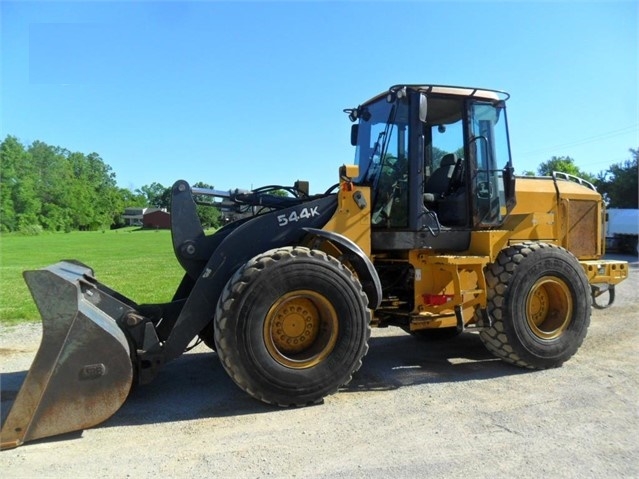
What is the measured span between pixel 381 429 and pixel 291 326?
123 centimetres

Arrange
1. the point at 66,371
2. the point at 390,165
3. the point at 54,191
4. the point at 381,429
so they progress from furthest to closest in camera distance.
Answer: the point at 54,191 < the point at 390,165 < the point at 381,429 < the point at 66,371

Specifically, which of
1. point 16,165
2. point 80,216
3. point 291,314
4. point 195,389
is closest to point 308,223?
point 291,314

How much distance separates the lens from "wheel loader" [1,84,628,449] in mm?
3973

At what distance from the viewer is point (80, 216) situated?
93438 mm

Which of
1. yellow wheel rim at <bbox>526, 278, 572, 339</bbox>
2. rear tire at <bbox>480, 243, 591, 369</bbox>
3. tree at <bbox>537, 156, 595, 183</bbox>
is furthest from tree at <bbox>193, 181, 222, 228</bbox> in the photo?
tree at <bbox>537, 156, 595, 183</bbox>

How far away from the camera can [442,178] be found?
19.9ft

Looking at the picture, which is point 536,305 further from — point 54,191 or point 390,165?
point 54,191

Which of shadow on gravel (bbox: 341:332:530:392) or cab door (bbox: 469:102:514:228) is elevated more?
cab door (bbox: 469:102:514:228)

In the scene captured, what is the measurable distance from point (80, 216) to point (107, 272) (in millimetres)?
83661

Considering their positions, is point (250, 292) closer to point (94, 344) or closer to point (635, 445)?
point (94, 344)

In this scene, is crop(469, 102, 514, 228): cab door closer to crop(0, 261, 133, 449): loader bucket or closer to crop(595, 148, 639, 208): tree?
crop(0, 261, 133, 449): loader bucket

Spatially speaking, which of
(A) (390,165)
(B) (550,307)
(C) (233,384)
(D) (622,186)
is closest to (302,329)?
(C) (233,384)

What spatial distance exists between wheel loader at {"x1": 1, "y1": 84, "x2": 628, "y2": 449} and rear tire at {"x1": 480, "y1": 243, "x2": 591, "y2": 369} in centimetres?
2

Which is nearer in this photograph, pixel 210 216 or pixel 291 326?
pixel 291 326
